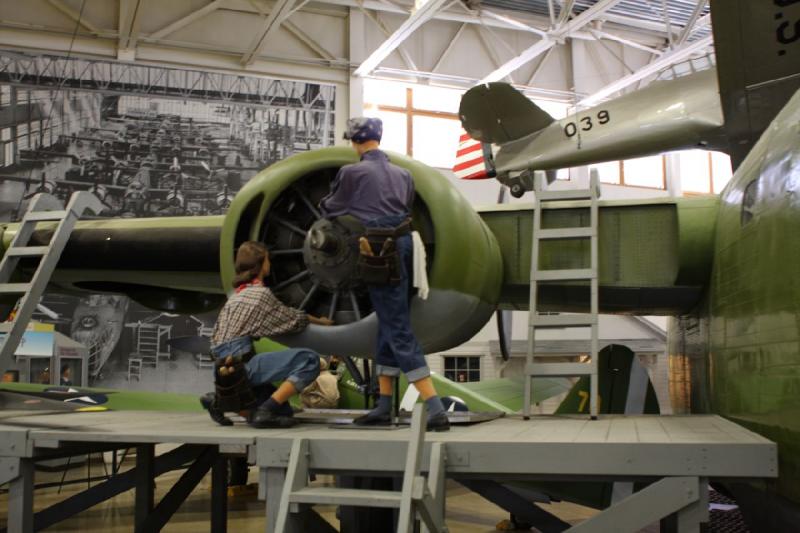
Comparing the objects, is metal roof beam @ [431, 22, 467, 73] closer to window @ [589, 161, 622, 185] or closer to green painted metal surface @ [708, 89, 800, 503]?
window @ [589, 161, 622, 185]

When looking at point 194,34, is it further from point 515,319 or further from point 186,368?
point 515,319

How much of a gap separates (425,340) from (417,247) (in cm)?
93

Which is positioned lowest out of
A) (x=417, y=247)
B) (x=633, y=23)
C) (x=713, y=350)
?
(x=713, y=350)

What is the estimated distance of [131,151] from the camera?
634 inches

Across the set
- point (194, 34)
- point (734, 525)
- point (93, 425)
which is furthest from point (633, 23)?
point (93, 425)

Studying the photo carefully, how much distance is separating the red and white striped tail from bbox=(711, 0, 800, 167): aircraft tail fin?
11954 millimetres

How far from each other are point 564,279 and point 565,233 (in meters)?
0.32

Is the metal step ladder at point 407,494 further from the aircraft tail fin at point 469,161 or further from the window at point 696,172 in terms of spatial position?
the window at point 696,172

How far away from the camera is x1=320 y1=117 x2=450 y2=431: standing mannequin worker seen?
13.3 ft

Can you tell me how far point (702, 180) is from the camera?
22.5 meters

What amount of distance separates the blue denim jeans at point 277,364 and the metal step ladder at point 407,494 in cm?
108

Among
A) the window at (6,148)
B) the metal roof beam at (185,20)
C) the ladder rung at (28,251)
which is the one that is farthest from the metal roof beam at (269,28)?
the ladder rung at (28,251)

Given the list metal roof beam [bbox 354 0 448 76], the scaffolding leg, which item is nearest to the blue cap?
the scaffolding leg

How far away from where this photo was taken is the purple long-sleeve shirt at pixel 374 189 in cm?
420
